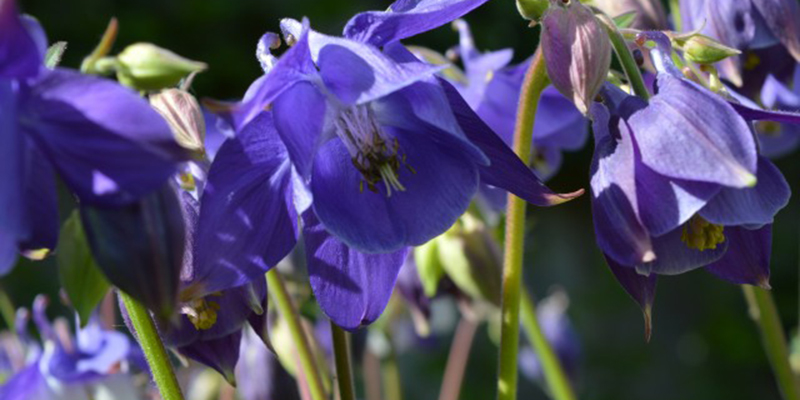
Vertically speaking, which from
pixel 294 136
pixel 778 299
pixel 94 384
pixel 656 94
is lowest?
pixel 778 299

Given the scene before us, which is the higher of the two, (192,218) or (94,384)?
(192,218)

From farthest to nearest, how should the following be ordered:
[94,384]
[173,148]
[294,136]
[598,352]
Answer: [598,352] → [94,384] → [294,136] → [173,148]

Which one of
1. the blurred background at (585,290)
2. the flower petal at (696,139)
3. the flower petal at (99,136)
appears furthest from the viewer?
the blurred background at (585,290)

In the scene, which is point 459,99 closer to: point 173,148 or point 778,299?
point 173,148

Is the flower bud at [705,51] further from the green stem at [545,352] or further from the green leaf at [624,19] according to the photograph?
the green stem at [545,352]

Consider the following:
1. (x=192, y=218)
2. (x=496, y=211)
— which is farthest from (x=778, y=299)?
(x=192, y=218)

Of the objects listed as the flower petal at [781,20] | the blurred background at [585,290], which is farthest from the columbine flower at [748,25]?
the blurred background at [585,290]

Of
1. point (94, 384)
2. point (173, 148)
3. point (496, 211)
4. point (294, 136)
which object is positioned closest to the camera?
point (173, 148)
